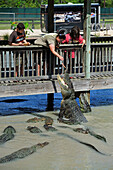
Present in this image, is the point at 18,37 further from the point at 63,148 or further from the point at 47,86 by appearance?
the point at 63,148

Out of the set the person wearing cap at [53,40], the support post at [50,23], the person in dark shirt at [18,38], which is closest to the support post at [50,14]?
the support post at [50,23]

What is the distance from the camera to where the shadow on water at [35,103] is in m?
12.2

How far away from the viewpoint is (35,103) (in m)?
13.2

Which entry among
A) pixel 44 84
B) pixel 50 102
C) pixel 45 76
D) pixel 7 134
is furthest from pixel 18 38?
pixel 50 102

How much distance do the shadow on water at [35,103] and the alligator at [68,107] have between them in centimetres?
177

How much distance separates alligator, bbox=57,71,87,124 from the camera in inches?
407

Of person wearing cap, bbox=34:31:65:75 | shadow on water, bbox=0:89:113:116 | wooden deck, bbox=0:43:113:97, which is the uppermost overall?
person wearing cap, bbox=34:31:65:75

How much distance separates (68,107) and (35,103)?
2.98 metres

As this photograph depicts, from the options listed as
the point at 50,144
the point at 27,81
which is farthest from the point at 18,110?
the point at 50,144

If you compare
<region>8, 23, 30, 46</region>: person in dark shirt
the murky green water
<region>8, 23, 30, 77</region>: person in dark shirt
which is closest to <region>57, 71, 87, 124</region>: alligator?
the murky green water

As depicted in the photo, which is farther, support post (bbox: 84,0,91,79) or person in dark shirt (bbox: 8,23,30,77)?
support post (bbox: 84,0,91,79)

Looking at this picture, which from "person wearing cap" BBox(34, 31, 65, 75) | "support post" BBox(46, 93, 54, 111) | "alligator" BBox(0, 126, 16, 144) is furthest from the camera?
"support post" BBox(46, 93, 54, 111)

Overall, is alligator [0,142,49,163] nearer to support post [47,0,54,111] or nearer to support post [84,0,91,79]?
support post [84,0,91,79]

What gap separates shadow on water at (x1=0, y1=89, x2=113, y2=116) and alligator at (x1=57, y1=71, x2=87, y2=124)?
69.8 inches
